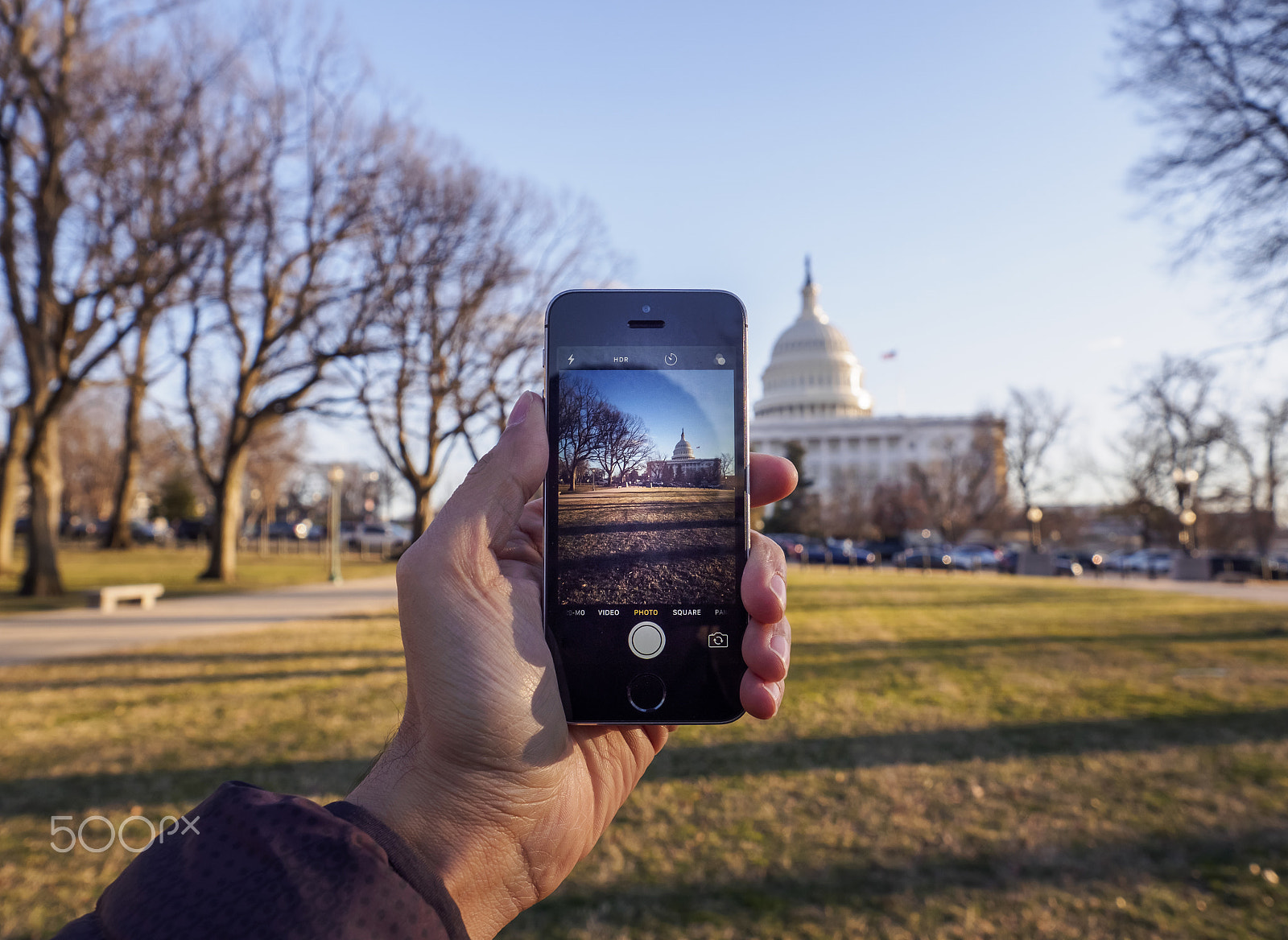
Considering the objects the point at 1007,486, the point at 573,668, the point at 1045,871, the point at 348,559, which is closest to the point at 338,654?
the point at 1045,871

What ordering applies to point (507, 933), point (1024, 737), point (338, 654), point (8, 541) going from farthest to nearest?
point (8, 541) → point (338, 654) → point (1024, 737) → point (507, 933)

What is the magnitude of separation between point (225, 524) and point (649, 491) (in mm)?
24956

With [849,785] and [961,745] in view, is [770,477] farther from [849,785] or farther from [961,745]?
[961,745]

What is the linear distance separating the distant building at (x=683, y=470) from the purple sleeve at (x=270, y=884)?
1.24m

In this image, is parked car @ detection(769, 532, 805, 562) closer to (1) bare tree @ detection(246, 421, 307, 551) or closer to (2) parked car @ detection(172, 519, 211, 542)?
(1) bare tree @ detection(246, 421, 307, 551)

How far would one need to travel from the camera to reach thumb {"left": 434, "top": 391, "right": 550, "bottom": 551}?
2.04 m

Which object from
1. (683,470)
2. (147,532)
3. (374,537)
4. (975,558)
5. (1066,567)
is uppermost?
(683,470)

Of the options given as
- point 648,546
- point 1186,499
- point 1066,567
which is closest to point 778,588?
point 648,546

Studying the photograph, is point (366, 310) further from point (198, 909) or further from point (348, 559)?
point (348, 559)

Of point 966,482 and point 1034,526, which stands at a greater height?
point 966,482

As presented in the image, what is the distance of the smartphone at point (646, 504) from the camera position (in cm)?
224

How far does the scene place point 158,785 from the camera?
5.68 metres

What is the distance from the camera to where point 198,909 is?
1288 millimetres

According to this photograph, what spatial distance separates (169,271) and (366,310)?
A: 4.47 metres
